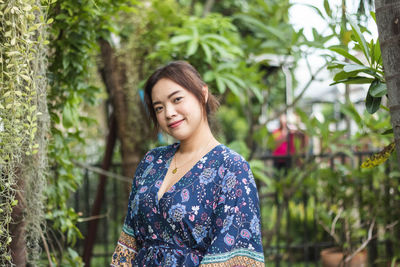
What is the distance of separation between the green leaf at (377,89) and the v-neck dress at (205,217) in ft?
1.58

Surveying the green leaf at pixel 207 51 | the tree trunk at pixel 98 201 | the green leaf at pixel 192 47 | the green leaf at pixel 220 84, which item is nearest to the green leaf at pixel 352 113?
the green leaf at pixel 220 84

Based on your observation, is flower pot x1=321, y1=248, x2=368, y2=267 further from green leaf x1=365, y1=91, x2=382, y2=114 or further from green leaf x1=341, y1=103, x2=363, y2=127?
green leaf x1=365, y1=91, x2=382, y2=114

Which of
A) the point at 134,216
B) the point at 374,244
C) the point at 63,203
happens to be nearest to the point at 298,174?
the point at 374,244

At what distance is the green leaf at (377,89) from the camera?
Answer: 142 cm

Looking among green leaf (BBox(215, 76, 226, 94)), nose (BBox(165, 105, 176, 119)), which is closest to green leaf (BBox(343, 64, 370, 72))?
nose (BBox(165, 105, 176, 119))

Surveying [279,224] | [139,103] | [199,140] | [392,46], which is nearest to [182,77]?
[199,140]

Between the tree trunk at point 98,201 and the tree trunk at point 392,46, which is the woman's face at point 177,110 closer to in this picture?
the tree trunk at point 392,46

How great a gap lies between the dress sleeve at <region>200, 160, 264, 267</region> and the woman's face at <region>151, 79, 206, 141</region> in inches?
11.3

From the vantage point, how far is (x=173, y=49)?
299cm

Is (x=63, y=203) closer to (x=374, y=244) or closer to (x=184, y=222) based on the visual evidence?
(x=184, y=222)

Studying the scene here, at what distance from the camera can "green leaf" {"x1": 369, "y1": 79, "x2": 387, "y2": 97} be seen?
4.66ft

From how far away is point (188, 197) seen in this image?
1551mm

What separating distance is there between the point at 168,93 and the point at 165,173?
1.01ft

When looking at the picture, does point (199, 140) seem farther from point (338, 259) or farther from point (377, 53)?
point (338, 259)
